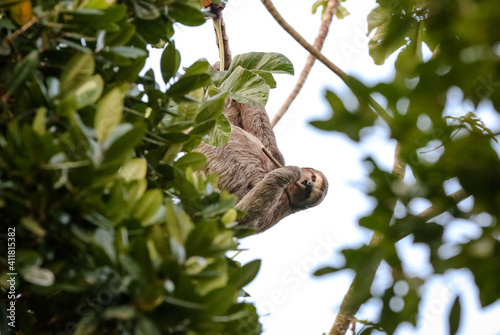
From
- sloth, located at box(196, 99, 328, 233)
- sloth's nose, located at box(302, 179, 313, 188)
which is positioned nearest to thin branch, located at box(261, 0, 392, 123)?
sloth, located at box(196, 99, 328, 233)

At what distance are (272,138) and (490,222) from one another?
432 cm

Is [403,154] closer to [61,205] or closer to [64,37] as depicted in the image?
[61,205]

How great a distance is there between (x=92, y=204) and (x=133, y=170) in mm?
177

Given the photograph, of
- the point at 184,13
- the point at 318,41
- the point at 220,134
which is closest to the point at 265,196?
the point at 318,41

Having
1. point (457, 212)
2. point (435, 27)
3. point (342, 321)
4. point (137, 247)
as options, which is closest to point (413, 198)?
point (457, 212)

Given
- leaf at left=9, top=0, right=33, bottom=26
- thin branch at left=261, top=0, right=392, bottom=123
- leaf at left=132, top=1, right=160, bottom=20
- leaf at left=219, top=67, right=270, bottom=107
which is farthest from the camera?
thin branch at left=261, top=0, right=392, bottom=123

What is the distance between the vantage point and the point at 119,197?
1.09m

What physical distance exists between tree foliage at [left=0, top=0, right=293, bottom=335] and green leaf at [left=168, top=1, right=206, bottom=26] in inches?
2.2

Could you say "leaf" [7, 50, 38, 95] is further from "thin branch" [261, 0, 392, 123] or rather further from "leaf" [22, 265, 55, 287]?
"thin branch" [261, 0, 392, 123]

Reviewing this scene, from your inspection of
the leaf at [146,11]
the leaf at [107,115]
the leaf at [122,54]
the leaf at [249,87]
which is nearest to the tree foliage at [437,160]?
the leaf at [107,115]

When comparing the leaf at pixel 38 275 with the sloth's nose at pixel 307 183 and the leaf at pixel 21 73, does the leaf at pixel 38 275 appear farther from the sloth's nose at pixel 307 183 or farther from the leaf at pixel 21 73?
the sloth's nose at pixel 307 183

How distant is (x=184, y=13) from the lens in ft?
4.84

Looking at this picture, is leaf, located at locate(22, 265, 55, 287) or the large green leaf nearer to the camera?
leaf, located at locate(22, 265, 55, 287)

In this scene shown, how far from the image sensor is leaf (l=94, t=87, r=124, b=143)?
3.44ft
